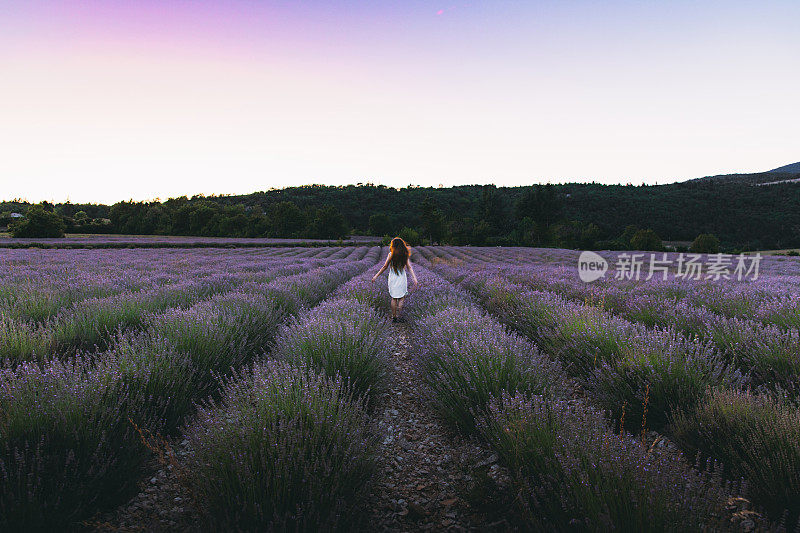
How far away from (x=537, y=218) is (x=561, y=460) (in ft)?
219

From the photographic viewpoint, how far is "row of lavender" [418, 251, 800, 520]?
1510 millimetres

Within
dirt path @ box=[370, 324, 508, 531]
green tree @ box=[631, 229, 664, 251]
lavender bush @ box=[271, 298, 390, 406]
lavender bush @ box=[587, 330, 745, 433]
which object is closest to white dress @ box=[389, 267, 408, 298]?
lavender bush @ box=[271, 298, 390, 406]

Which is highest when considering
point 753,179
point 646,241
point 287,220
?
point 753,179

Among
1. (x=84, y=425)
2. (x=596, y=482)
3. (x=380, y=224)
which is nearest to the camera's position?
(x=596, y=482)

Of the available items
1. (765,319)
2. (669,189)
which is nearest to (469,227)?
(669,189)

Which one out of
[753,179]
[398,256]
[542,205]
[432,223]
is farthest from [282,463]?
[753,179]

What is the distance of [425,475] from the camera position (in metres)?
1.97

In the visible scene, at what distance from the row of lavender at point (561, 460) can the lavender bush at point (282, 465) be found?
0.71 meters

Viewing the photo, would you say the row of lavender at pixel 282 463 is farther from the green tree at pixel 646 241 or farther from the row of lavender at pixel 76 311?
the green tree at pixel 646 241

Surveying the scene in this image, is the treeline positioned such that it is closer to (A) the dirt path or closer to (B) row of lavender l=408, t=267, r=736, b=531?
(B) row of lavender l=408, t=267, r=736, b=531

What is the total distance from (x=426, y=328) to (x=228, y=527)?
110 inches

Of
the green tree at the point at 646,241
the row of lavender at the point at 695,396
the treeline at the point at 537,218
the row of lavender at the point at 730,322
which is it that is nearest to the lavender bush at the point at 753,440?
the row of lavender at the point at 695,396

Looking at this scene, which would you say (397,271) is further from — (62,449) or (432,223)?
(432,223)

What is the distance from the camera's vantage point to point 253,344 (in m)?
3.55
